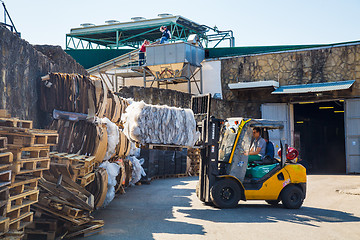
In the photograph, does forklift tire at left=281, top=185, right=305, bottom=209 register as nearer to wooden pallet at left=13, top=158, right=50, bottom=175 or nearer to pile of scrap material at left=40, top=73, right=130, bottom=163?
pile of scrap material at left=40, top=73, right=130, bottom=163

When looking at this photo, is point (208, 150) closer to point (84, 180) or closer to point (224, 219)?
point (224, 219)

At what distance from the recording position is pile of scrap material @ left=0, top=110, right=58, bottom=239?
192 inches

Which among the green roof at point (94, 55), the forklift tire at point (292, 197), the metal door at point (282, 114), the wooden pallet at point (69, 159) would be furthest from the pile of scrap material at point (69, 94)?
the green roof at point (94, 55)

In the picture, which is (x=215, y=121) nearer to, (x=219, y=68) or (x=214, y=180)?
(x=214, y=180)

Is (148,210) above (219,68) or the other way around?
the other way around

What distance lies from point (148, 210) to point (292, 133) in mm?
15389

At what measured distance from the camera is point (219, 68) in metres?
25.4

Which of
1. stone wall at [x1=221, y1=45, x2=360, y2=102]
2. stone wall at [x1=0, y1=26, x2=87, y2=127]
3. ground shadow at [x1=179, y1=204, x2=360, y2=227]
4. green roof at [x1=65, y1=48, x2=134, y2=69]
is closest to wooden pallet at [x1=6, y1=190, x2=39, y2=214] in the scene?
stone wall at [x1=0, y1=26, x2=87, y2=127]

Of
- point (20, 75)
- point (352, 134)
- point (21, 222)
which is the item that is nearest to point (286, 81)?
point (352, 134)

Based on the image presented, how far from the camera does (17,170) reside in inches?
204

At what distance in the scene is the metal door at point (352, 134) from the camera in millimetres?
21328

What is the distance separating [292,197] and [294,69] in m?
14.3

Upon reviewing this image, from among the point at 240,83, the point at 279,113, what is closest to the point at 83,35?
the point at 240,83

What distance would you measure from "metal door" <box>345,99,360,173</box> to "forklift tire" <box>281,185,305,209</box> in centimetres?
1288
